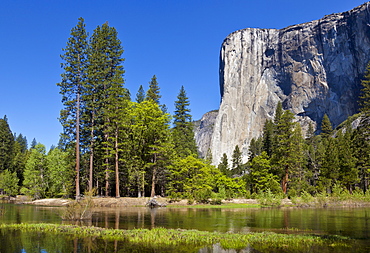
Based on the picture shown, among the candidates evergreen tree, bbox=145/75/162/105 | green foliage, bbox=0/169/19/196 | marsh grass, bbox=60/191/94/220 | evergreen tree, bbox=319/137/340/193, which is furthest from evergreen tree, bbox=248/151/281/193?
green foliage, bbox=0/169/19/196

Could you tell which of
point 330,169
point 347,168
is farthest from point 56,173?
point 347,168

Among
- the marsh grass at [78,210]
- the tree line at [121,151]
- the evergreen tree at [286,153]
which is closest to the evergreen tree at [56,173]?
the tree line at [121,151]

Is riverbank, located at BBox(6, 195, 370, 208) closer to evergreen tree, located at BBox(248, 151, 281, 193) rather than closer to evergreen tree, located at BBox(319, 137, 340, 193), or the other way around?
evergreen tree, located at BBox(248, 151, 281, 193)

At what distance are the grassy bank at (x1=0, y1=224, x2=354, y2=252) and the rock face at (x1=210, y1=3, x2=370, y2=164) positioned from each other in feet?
395

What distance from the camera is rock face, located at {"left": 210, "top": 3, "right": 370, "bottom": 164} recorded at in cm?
11956

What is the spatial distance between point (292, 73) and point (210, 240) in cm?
13250

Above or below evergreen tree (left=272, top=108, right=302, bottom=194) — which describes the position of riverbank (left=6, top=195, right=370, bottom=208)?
below

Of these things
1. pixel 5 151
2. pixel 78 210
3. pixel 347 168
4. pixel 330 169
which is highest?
pixel 5 151

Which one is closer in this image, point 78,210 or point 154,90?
point 78,210

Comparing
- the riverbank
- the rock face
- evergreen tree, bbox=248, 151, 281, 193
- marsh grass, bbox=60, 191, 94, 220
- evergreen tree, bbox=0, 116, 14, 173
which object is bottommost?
the riverbank

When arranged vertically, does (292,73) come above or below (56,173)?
above

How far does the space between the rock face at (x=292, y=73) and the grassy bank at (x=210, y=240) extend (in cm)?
12029

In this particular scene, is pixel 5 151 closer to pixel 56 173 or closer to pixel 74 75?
pixel 56 173

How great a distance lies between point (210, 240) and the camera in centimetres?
1270
